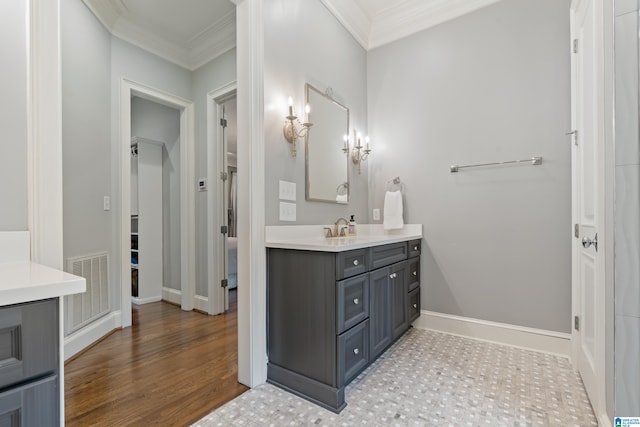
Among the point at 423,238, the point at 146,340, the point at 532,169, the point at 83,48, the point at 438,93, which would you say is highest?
the point at 83,48

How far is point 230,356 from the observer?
2.13 meters

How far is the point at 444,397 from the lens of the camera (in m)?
1.61

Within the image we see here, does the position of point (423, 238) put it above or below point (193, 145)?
below

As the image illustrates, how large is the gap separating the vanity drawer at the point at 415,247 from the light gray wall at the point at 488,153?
0.10m

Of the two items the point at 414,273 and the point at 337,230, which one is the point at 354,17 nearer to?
the point at 337,230

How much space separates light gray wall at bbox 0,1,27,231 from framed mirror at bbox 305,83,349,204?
1.49 meters

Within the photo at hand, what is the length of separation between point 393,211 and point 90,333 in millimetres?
2720

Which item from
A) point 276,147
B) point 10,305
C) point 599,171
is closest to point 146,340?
point 276,147

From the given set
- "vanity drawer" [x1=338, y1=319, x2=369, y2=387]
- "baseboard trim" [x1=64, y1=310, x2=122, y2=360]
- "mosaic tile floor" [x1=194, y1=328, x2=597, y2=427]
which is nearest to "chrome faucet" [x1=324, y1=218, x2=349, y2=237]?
"vanity drawer" [x1=338, y1=319, x2=369, y2=387]

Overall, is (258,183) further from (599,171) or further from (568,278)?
(568,278)

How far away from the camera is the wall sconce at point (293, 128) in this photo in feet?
6.50

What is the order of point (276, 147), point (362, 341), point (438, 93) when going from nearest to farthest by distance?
point (362, 341)
point (276, 147)
point (438, 93)

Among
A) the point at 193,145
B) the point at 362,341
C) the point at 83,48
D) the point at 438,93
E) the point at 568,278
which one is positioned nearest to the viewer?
the point at 362,341

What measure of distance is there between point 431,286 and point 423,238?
1.44ft
